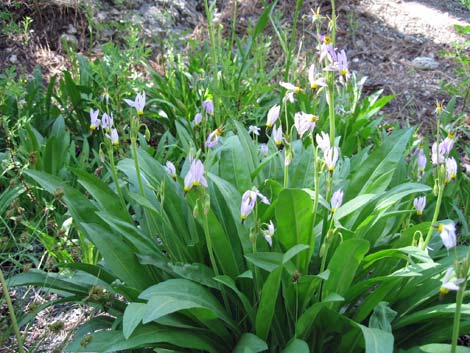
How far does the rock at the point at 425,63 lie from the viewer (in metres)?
4.85

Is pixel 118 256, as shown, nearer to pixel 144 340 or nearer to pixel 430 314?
pixel 144 340

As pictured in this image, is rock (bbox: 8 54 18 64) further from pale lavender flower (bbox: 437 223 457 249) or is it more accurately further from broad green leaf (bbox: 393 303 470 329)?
pale lavender flower (bbox: 437 223 457 249)

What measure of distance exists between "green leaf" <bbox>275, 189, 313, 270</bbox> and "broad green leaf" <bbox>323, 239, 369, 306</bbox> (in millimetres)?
117

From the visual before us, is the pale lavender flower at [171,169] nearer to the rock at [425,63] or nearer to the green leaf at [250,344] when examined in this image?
the green leaf at [250,344]

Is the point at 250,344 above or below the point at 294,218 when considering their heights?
below

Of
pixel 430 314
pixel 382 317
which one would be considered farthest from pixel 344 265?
pixel 430 314

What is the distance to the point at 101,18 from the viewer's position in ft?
15.9

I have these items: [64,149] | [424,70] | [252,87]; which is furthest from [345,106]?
[64,149]

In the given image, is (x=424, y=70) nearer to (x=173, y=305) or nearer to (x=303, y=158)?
(x=303, y=158)

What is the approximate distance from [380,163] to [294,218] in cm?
57

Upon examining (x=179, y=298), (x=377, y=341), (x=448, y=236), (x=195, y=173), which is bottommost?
(x=179, y=298)

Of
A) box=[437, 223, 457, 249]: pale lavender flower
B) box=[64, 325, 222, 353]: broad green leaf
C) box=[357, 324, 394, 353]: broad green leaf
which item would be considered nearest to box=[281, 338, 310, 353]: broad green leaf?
box=[357, 324, 394, 353]: broad green leaf

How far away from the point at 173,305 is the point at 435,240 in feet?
3.83

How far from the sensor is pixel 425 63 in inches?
192
